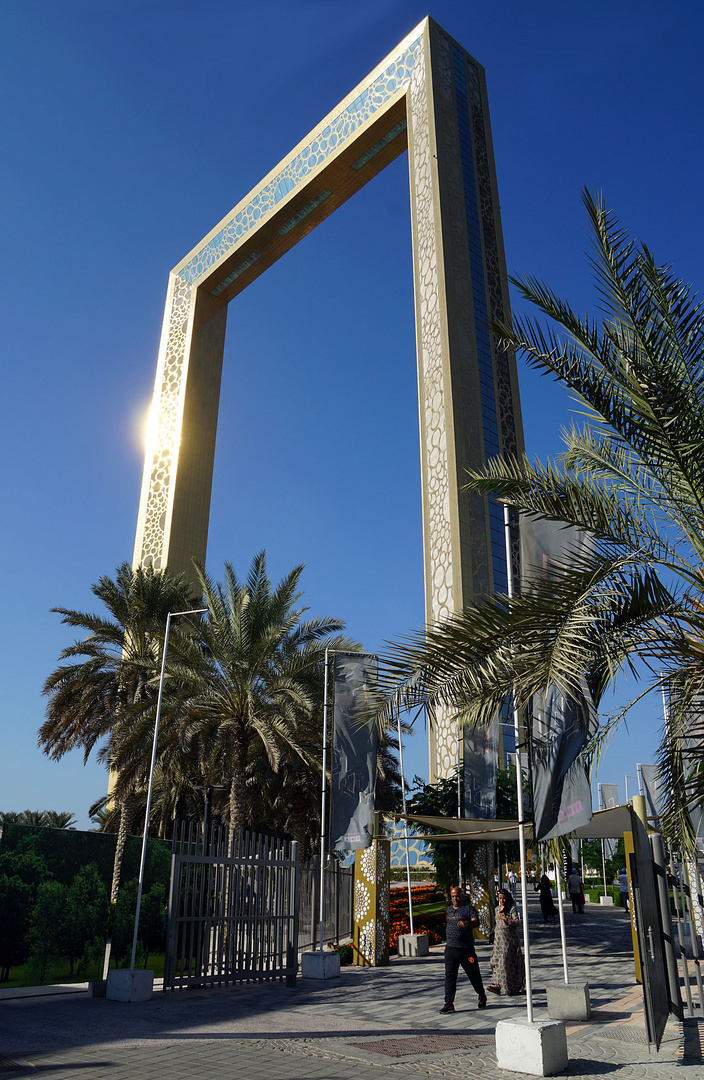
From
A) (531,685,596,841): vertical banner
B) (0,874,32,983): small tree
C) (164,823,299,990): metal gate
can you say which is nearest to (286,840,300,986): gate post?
(164,823,299,990): metal gate

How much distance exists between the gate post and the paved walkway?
33 cm

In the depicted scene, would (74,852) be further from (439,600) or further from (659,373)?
(439,600)

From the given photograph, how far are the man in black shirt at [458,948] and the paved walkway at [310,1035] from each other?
294 millimetres

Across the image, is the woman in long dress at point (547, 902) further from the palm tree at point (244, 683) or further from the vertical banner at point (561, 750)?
the vertical banner at point (561, 750)

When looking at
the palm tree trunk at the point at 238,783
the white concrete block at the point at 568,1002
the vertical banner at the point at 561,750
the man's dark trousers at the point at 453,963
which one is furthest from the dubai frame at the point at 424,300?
the vertical banner at the point at 561,750

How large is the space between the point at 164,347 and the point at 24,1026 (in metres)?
45.8

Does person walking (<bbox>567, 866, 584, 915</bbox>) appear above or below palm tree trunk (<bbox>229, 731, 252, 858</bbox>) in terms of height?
below

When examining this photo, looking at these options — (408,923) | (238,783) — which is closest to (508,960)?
(238,783)

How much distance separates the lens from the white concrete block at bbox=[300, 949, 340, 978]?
14938mm

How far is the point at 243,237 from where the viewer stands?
4728 centimetres

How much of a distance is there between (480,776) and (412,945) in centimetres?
451

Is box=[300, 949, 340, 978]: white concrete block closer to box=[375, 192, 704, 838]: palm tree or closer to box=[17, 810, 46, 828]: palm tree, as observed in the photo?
box=[375, 192, 704, 838]: palm tree

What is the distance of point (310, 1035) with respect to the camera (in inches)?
368

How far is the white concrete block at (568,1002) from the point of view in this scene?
33.3ft
